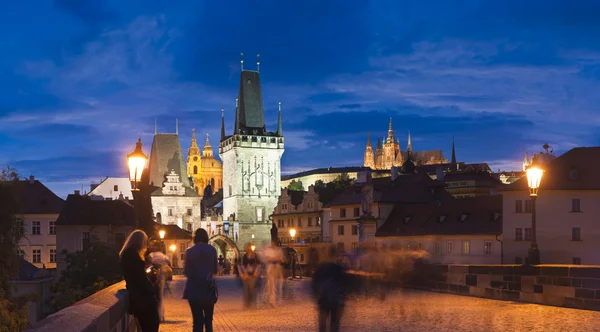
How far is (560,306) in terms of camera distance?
64.3 ft

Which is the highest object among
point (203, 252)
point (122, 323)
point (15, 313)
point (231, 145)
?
point (231, 145)

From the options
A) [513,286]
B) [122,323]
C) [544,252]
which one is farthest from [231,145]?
[122,323]

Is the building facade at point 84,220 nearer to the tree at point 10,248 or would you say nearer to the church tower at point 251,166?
the tree at point 10,248

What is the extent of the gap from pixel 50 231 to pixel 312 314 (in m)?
69.0

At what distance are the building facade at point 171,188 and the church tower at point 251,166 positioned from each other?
326 inches

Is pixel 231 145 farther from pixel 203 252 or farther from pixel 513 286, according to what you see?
pixel 203 252

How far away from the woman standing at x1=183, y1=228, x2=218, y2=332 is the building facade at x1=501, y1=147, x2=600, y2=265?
46.9m

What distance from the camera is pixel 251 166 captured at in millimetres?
135375

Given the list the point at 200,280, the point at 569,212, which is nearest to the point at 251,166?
the point at 569,212

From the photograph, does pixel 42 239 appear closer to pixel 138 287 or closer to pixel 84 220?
pixel 84 220

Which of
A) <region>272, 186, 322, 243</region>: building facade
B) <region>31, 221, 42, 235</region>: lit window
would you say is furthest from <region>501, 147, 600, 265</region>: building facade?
<region>31, 221, 42, 235</region>: lit window

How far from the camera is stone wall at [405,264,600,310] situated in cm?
1878

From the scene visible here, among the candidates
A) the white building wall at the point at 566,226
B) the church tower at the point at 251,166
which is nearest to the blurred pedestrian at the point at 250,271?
the white building wall at the point at 566,226

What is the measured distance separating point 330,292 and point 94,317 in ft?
16.0
